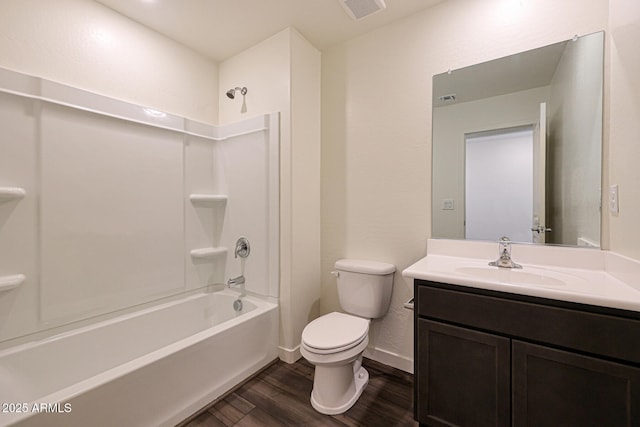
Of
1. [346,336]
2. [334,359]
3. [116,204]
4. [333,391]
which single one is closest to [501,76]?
[346,336]

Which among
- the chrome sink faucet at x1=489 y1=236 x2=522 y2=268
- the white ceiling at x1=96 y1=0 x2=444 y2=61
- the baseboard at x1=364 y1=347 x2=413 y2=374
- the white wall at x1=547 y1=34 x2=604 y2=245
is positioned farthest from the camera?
the baseboard at x1=364 y1=347 x2=413 y2=374

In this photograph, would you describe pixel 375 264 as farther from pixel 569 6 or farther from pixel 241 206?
pixel 569 6

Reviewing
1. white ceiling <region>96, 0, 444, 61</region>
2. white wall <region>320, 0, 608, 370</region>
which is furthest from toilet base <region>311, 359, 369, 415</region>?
white ceiling <region>96, 0, 444, 61</region>

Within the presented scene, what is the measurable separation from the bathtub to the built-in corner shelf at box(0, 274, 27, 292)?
1.09ft

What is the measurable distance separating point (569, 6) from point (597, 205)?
3.45ft

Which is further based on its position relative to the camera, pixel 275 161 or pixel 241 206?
pixel 241 206

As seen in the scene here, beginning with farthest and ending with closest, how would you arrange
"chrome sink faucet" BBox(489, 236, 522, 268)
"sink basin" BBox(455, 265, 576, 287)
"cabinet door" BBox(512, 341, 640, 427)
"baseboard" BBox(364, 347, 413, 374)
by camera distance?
1. "baseboard" BBox(364, 347, 413, 374)
2. "chrome sink faucet" BBox(489, 236, 522, 268)
3. "sink basin" BBox(455, 265, 576, 287)
4. "cabinet door" BBox(512, 341, 640, 427)

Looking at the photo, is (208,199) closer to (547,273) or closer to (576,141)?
(547,273)

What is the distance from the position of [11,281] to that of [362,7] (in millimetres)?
2588

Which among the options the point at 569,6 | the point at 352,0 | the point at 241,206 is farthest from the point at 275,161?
the point at 569,6

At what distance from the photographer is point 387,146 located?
1.99 metres

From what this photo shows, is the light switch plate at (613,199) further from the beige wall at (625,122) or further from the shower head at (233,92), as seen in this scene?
the shower head at (233,92)

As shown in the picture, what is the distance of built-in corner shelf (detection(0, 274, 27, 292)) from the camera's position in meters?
1.40

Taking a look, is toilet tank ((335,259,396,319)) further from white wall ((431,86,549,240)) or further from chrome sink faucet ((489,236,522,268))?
chrome sink faucet ((489,236,522,268))
